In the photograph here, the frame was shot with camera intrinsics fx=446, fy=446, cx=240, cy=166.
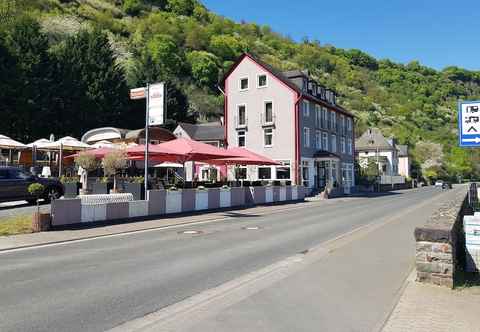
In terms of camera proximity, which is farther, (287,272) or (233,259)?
(233,259)

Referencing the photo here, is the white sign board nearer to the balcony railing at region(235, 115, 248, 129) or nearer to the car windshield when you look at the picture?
the car windshield

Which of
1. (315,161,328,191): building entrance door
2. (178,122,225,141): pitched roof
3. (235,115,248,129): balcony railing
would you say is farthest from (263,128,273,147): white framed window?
(315,161,328,191): building entrance door

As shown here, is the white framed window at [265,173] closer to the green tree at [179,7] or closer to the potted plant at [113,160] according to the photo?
the potted plant at [113,160]

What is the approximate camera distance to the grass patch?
43.5 feet

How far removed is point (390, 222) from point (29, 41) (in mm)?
41036

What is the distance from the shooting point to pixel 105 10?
120m

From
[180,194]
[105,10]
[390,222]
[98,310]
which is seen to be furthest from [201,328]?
[105,10]

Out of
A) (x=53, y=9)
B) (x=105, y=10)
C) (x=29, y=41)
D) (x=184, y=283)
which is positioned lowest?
(x=184, y=283)

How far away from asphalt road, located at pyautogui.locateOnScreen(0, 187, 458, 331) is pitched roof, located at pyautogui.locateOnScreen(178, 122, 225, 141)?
35237 millimetres

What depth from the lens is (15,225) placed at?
1386 centimetres

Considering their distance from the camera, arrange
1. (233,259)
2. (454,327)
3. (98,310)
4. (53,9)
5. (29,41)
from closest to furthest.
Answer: (454,327), (98,310), (233,259), (29,41), (53,9)

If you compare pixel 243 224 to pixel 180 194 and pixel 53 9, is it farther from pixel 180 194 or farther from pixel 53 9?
pixel 53 9

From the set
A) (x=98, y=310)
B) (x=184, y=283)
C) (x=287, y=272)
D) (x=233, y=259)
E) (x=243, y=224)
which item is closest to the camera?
(x=98, y=310)

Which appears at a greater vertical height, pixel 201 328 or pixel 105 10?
pixel 105 10
